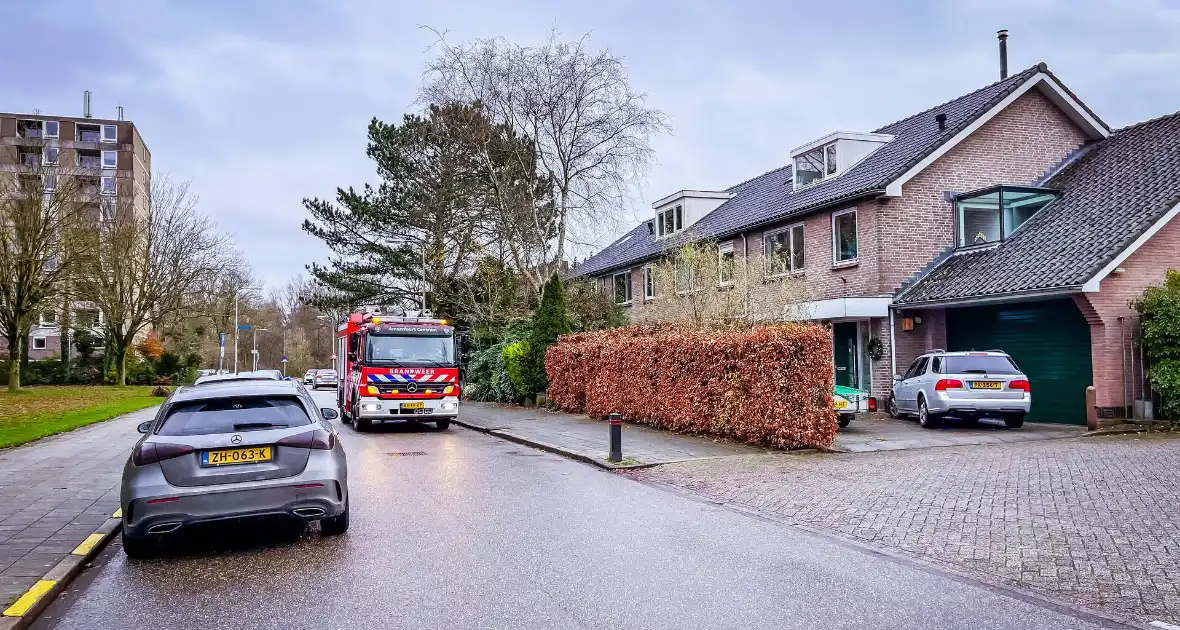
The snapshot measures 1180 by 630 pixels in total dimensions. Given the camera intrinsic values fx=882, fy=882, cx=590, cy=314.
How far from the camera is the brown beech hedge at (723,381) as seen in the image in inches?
557

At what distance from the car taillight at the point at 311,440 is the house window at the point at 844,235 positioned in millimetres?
17720

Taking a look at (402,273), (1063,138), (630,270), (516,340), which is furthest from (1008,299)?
(402,273)

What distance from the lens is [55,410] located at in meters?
27.5

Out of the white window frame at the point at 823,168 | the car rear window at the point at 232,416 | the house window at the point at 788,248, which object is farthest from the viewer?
the white window frame at the point at 823,168

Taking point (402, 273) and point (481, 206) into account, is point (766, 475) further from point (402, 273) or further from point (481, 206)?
point (402, 273)

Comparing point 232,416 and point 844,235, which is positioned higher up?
point 844,235

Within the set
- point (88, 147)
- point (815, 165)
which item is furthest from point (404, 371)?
point (88, 147)

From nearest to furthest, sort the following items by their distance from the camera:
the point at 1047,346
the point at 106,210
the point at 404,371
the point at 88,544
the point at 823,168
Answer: the point at 88,544
the point at 1047,346
the point at 404,371
the point at 823,168
the point at 106,210

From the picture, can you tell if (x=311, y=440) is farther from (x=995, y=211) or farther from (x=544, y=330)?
(x=995, y=211)

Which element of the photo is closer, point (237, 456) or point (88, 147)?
point (237, 456)

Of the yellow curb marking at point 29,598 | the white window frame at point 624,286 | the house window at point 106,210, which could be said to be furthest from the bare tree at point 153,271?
the yellow curb marking at point 29,598

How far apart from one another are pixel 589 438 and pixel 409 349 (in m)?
5.17

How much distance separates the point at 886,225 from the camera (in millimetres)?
22062

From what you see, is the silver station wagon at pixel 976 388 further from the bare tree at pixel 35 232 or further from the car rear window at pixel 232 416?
the bare tree at pixel 35 232
